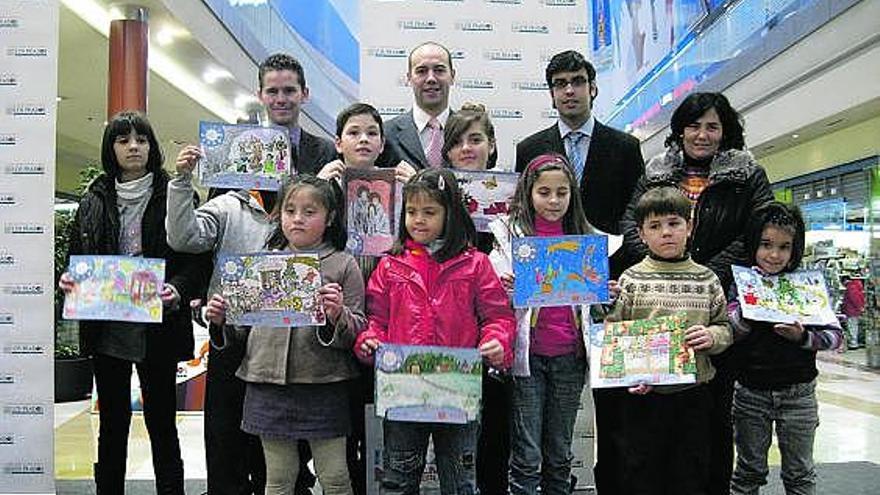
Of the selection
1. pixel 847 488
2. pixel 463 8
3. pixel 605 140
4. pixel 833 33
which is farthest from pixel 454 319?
pixel 833 33

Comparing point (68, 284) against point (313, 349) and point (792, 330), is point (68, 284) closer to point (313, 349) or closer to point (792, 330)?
point (313, 349)

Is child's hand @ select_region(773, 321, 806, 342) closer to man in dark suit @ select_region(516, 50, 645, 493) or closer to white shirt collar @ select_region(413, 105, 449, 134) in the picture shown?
man in dark suit @ select_region(516, 50, 645, 493)

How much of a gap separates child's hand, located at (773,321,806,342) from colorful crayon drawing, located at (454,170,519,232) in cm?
107

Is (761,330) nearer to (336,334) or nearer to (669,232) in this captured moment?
(669,232)

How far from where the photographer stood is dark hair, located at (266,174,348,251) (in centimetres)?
270

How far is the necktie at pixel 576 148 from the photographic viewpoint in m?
3.37

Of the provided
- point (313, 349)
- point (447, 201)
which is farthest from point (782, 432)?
point (313, 349)

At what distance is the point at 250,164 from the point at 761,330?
2005mm

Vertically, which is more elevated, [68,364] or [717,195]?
[717,195]

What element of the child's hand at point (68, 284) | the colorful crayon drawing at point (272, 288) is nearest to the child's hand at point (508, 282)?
the colorful crayon drawing at point (272, 288)

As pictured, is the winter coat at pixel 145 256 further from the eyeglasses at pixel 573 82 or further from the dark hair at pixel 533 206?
the eyeglasses at pixel 573 82

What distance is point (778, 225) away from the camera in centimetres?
294

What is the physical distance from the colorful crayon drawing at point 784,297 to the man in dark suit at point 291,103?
64.5 inches

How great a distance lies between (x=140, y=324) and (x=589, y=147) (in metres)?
1.93
